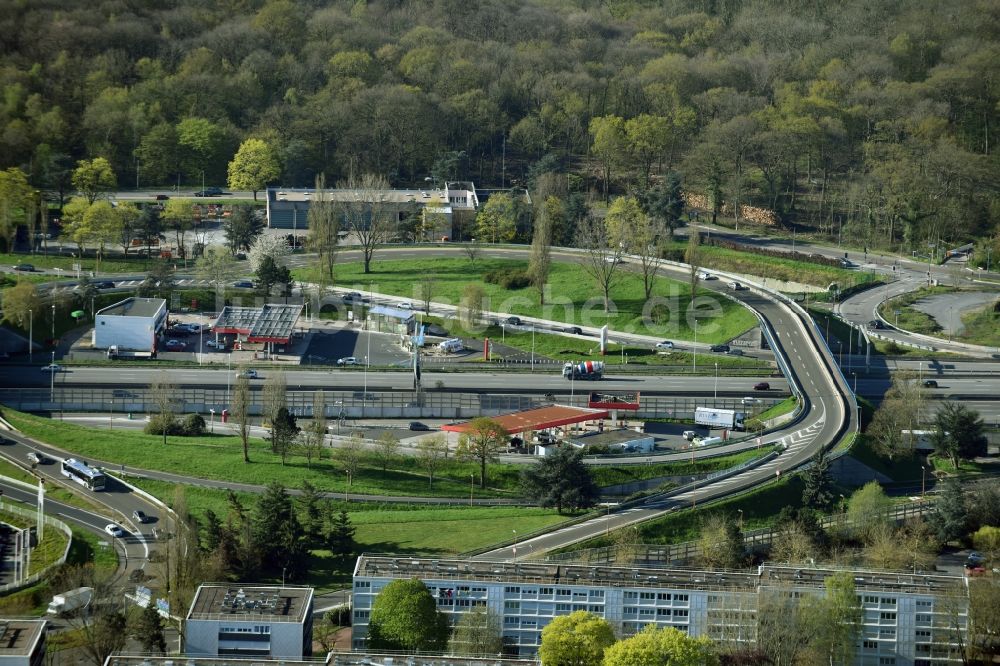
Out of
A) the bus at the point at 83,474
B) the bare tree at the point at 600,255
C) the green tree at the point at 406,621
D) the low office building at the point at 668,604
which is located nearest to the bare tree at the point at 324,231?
the bare tree at the point at 600,255

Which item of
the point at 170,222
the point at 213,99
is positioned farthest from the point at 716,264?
the point at 213,99

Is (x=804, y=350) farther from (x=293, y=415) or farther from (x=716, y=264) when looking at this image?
(x=293, y=415)

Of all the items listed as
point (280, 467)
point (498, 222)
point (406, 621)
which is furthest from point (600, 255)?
point (406, 621)

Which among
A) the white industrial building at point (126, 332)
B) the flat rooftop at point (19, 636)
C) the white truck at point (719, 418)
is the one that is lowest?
the flat rooftop at point (19, 636)

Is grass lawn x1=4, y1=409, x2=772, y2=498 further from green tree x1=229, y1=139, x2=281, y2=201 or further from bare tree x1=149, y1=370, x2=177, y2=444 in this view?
green tree x1=229, y1=139, x2=281, y2=201

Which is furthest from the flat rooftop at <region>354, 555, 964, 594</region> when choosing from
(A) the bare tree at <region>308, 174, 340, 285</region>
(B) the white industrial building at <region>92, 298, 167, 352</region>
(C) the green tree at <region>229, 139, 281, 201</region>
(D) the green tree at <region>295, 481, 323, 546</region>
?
(C) the green tree at <region>229, 139, 281, 201</region>

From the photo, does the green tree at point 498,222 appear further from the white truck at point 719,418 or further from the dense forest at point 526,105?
the white truck at point 719,418

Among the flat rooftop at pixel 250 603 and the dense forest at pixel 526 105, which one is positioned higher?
the dense forest at pixel 526 105
